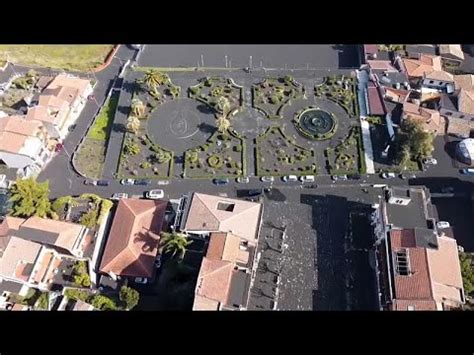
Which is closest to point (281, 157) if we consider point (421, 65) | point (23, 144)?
point (421, 65)

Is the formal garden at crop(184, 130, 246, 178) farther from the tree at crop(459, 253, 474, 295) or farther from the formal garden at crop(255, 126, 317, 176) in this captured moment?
the tree at crop(459, 253, 474, 295)

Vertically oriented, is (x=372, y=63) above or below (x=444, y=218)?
above

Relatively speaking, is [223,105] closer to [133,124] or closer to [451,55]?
[133,124]

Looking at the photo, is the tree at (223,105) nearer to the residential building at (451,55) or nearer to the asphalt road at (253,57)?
the asphalt road at (253,57)

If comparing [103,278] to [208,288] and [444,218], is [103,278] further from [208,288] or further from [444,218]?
[444,218]

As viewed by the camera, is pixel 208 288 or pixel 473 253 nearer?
pixel 208 288
